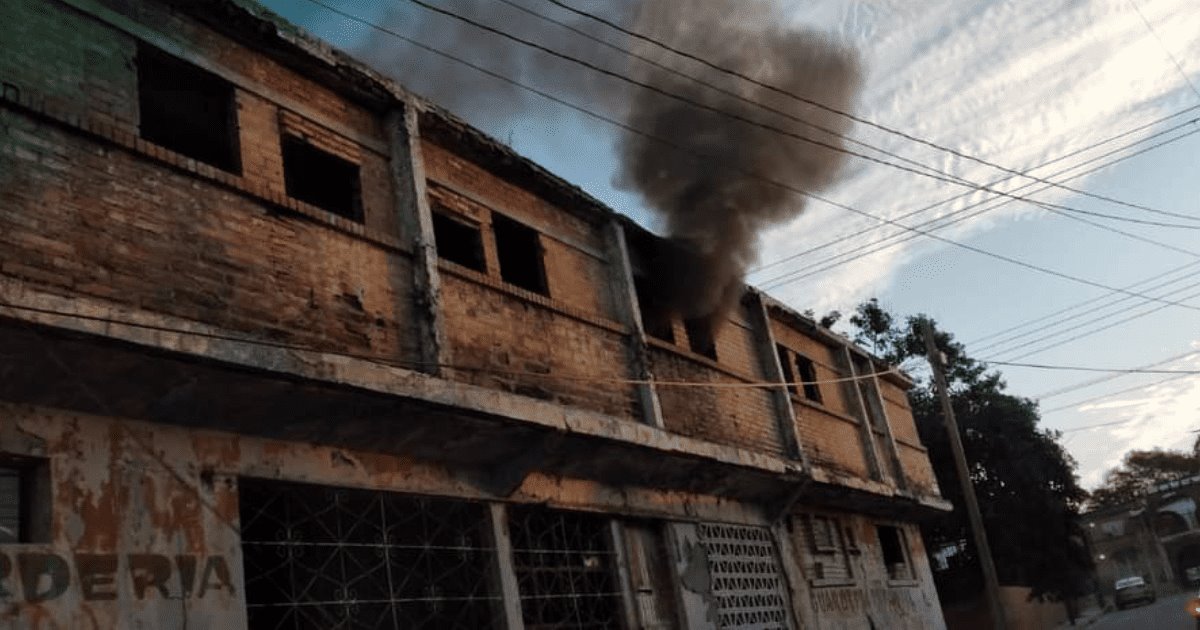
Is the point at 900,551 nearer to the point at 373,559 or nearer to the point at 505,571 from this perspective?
the point at 505,571

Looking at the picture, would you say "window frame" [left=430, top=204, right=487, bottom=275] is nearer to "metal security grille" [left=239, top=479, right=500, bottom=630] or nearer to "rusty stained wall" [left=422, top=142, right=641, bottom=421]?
"rusty stained wall" [left=422, top=142, right=641, bottom=421]

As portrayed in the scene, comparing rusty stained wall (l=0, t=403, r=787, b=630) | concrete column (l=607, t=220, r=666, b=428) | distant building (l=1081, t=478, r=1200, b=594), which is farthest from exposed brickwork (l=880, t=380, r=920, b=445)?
distant building (l=1081, t=478, r=1200, b=594)

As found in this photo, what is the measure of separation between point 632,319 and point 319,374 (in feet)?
15.5

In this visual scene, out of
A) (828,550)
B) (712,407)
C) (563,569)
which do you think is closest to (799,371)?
(828,550)

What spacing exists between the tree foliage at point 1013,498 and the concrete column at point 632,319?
14971mm

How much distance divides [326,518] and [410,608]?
1.05m

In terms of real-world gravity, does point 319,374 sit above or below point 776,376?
below

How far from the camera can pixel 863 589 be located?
13.9m

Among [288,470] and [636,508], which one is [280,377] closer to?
[288,470]

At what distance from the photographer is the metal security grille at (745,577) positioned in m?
10.1

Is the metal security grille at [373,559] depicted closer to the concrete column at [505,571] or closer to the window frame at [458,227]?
the concrete column at [505,571]

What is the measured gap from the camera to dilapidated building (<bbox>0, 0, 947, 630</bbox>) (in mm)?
4996

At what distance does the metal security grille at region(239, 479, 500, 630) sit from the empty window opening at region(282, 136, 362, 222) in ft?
7.76

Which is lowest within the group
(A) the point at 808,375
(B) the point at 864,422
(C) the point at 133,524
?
(C) the point at 133,524
